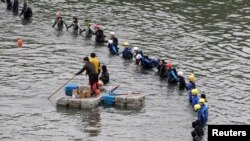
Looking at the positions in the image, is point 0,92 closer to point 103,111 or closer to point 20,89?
point 20,89

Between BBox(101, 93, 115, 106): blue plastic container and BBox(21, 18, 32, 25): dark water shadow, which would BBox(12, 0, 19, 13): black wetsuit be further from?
BBox(101, 93, 115, 106): blue plastic container

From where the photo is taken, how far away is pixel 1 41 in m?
48.0

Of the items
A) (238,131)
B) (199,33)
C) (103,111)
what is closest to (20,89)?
(103,111)

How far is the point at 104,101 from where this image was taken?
33.4 meters

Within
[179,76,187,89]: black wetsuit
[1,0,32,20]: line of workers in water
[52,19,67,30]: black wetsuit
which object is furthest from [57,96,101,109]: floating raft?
[1,0,32,20]: line of workers in water

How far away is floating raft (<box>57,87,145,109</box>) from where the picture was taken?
32.8 m

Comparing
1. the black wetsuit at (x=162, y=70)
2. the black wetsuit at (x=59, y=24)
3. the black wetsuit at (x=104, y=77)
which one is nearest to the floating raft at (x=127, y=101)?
the black wetsuit at (x=104, y=77)

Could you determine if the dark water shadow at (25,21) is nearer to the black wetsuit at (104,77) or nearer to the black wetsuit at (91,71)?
the black wetsuit at (104,77)

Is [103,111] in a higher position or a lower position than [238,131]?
lower

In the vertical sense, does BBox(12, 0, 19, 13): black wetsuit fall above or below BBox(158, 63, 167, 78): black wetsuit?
above

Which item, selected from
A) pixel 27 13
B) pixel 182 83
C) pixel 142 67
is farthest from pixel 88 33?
pixel 182 83

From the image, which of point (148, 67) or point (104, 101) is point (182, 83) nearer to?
point (148, 67)

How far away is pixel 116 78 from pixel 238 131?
57.4 ft

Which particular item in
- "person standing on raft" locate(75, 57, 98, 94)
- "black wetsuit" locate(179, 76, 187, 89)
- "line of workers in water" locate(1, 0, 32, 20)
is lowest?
"black wetsuit" locate(179, 76, 187, 89)
